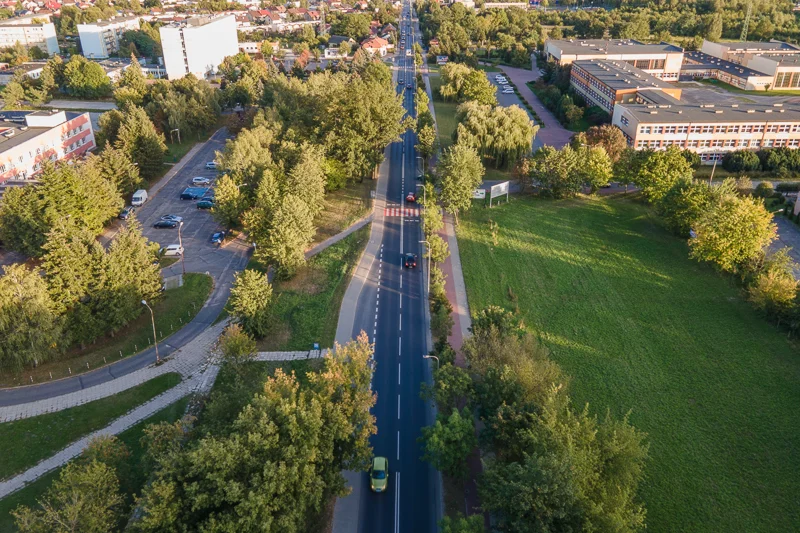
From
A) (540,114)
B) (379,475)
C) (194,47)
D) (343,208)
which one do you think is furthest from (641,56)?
(379,475)

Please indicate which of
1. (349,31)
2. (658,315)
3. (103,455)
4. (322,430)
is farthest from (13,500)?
(349,31)

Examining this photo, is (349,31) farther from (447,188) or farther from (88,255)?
(88,255)

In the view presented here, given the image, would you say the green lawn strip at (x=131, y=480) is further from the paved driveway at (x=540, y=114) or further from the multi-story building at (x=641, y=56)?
the multi-story building at (x=641, y=56)

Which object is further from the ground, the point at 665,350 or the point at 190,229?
the point at 190,229

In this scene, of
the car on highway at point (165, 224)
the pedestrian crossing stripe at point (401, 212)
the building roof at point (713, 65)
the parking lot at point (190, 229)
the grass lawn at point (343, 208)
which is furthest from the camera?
the building roof at point (713, 65)

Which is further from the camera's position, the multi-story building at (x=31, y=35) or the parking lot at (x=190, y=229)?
the multi-story building at (x=31, y=35)

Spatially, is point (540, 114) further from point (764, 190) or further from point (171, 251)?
point (171, 251)

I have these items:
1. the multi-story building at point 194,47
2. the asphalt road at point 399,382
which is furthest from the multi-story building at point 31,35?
the asphalt road at point 399,382
